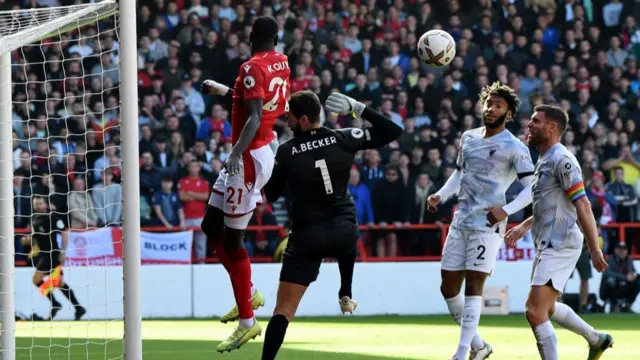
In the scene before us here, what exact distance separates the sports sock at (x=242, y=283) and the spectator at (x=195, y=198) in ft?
27.0

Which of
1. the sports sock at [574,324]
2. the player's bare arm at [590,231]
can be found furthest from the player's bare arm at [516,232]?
the player's bare arm at [590,231]

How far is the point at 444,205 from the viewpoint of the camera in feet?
63.5

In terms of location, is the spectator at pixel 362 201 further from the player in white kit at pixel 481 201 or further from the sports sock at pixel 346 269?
the sports sock at pixel 346 269

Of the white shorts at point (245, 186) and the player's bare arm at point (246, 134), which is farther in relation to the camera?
the white shorts at point (245, 186)

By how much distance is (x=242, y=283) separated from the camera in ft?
34.1

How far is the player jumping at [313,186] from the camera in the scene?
8.92 meters

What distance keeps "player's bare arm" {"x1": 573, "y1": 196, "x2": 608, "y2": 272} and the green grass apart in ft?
8.83

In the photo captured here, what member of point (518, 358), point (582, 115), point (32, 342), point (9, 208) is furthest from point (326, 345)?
point (582, 115)

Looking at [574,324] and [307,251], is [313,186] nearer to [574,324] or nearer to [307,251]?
[307,251]

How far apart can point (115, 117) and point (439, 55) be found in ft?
33.6

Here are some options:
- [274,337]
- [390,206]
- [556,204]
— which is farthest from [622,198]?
[274,337]

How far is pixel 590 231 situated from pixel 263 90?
2.97 meters

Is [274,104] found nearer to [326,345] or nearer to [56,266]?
[326,345]

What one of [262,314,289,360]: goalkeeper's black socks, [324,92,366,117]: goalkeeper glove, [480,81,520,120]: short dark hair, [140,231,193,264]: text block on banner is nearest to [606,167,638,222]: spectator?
[140,231,193,264]: text block on banner
